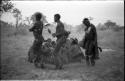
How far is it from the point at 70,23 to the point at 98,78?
137 inches

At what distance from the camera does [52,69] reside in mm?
6129

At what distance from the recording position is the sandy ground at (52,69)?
5137 mm

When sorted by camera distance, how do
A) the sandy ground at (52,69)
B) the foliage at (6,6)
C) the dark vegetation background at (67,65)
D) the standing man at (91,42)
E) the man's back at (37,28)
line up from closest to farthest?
the sandy ground at (52,69)
the dark vegetation background at (67,65)
the man's back at (37,28)
the standing man at (91,42)
the foliage at (6,6)

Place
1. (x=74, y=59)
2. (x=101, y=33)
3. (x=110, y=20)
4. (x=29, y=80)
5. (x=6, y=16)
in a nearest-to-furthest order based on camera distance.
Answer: (x=29, y=80)
(x=74, y=59)
(x=6, y=16)
(x=110, y=20)
(x=101, y=33)

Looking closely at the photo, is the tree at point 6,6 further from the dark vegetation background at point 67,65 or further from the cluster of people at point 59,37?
the cluster of people at point 59,37

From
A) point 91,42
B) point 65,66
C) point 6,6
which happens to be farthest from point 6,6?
point 91,42

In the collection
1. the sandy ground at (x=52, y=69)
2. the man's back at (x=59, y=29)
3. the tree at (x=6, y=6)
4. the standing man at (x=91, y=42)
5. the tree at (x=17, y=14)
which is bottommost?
the sandy ground at (x=52, y=69)

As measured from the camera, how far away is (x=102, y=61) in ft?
23.1

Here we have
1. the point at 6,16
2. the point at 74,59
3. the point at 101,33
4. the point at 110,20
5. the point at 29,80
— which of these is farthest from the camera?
the point at 101,33

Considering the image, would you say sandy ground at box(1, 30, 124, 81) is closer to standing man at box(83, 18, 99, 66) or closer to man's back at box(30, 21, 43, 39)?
standing man at box(83, 18, 99, 66)

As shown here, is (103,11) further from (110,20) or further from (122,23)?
(122,23)

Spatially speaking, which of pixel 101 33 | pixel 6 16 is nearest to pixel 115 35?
pixel 101 33

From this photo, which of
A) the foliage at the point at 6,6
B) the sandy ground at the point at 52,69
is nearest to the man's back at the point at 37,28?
the sandy ground at the point at 52,69

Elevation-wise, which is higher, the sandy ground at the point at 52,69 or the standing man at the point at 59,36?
the standing man at the point at 59,36
